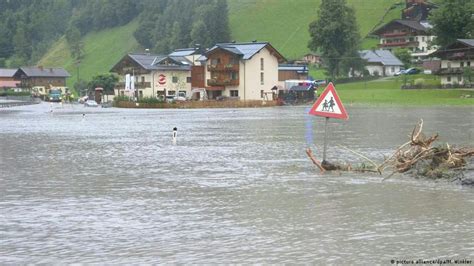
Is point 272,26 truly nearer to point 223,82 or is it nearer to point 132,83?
point 223,82

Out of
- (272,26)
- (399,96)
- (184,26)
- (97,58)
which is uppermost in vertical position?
(184,26)

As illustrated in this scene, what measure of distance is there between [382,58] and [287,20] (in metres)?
48.9

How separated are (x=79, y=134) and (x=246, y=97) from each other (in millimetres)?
65415

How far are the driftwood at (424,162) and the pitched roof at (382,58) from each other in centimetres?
10335

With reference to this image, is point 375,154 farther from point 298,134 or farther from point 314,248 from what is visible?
point 314,248

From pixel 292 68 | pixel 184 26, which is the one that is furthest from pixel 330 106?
pixel 184 26

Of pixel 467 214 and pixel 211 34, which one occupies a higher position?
pixel 211 34

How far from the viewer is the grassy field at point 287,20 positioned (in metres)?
154

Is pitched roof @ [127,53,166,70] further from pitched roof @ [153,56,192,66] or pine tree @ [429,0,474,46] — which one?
pine tree @ [429,0,474,46]

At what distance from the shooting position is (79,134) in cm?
3653

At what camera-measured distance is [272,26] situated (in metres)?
165

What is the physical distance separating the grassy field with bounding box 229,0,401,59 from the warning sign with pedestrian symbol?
126581mm

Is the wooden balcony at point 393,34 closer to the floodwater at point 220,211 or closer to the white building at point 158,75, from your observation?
the white building at point 158,75

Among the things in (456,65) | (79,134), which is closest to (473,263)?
(79,134)
